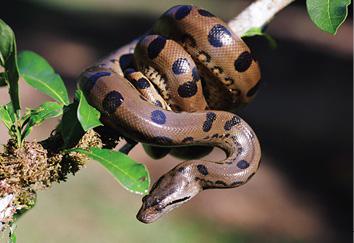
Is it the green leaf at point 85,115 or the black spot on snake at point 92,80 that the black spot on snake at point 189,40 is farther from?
the green leaf at point 85,115

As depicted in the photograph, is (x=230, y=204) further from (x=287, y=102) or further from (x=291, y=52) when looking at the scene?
(x=291, y=52)

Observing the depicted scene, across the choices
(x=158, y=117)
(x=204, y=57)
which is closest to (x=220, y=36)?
(x=204, y=57)

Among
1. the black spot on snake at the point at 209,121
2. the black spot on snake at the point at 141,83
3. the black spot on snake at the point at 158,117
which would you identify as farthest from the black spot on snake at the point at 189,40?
the black spot on snake at the point at 158,117

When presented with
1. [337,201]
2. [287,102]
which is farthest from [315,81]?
[337,201]

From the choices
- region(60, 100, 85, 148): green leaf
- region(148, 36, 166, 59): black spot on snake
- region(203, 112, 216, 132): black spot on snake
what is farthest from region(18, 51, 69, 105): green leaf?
region(203, 112, 216, 132): black spot on snake

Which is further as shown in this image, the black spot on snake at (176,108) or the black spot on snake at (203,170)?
the black spot on snake at (176,108)

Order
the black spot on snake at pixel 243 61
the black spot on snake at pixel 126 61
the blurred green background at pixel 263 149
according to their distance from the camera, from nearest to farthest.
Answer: the black spot on snake at pixel 243 61
the black spot on snake at pixel 126 61
the blurred green background at pixel 263 149
